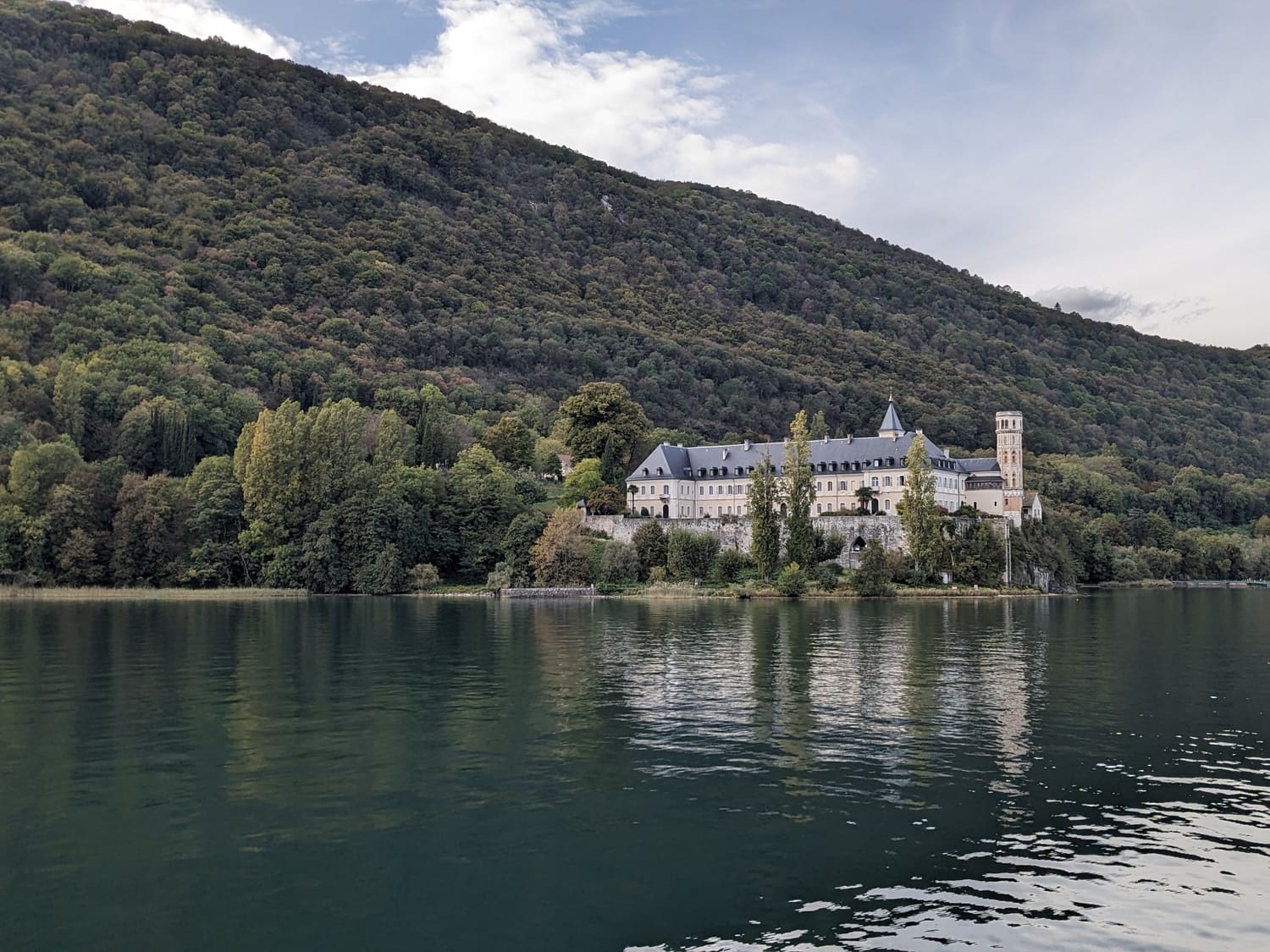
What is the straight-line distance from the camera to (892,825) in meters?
17.9

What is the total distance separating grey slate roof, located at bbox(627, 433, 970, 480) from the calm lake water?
60135 millimetres

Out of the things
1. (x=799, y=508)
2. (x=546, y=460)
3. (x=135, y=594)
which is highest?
(x=546, y=460)

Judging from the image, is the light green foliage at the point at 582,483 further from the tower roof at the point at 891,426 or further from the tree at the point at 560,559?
the tower roof at the point at 891,426

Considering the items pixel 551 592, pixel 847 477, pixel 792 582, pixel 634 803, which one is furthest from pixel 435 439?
pixel 634 803

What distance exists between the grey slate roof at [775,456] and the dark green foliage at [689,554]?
1093 cm

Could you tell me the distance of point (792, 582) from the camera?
84375mm

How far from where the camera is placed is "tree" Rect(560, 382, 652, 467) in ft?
358

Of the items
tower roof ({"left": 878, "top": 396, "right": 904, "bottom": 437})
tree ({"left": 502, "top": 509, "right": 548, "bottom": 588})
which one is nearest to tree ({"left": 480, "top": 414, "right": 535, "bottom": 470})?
tree ({"left": 502, "top": 509, "right": 548, "bottom": 588})

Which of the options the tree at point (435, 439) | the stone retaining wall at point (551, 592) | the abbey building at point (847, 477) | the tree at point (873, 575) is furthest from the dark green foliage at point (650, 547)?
the tree at point (435, 439)

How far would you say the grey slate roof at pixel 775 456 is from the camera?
9975 cm

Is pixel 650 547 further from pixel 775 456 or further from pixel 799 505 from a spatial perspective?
pixel 775 456

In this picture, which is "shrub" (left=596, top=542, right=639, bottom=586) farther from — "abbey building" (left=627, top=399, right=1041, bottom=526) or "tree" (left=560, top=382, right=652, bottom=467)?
"tree" (left=560, top=382, right=652, bottom=467)

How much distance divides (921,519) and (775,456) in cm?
2402

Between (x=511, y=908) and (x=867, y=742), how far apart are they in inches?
487
